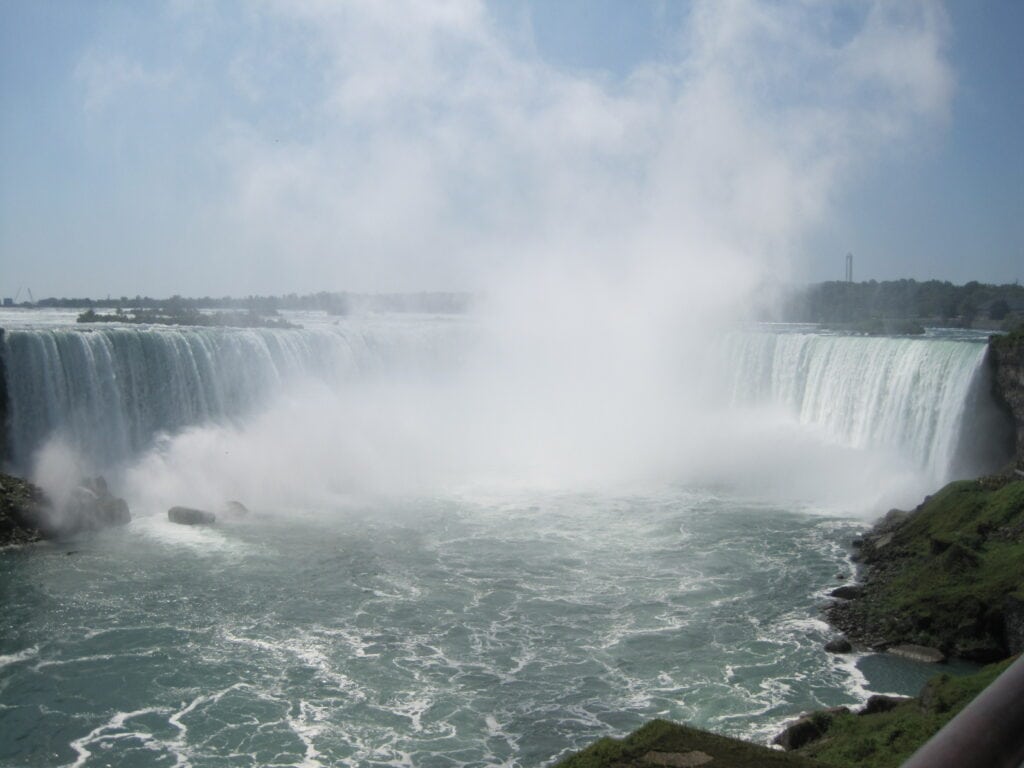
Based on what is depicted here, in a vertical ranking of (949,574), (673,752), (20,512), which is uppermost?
(673,752)

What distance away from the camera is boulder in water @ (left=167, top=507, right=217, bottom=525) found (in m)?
17.8

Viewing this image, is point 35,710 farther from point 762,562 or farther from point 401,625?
point 762,562

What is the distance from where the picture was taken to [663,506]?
20109 millimetres

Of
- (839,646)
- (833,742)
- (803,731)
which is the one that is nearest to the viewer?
(833,742)

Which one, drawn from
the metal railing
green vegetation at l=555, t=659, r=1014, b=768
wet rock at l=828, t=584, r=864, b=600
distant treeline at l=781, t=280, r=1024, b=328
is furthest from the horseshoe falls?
distant treeline at l=781, t=280, r=1024, b=328

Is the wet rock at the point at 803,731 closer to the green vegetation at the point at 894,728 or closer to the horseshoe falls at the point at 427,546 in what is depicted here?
the green vegetation at the point at 894,728

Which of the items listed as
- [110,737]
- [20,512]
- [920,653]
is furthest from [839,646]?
[20,512]

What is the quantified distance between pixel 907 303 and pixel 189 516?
4605 centimetres

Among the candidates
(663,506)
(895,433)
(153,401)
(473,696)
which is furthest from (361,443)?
(473,696)

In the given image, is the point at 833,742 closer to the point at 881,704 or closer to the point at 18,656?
the point at 881,704

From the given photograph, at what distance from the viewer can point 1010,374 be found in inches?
728

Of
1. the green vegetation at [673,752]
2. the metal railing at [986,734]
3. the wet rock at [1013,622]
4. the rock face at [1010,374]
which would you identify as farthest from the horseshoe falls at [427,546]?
the metal railing at [986,734]

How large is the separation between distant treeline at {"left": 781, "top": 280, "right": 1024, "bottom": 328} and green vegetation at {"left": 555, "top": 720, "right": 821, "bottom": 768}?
4026cm

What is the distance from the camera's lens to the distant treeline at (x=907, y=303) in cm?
4394
